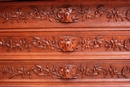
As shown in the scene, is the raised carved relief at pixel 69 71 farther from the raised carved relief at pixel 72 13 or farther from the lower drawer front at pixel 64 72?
the raised carved relief at pixel 72 13

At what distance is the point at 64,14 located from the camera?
2.77 feet

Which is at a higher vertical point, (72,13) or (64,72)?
(72,13)

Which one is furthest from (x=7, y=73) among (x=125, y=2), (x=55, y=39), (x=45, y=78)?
(x=125, y=2)

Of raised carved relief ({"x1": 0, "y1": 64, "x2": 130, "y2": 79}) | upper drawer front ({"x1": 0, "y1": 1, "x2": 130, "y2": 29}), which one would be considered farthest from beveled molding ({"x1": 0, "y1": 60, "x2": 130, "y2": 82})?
upper drawer front ({"x1": 0, "y1": 1, "x2": 130, "y2": 29})

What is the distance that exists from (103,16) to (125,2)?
11 cm

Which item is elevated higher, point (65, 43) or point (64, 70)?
point (65, 43)

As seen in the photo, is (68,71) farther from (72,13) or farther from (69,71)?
(72,13)

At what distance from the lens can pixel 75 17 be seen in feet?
2.80

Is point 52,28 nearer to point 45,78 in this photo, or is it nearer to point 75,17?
point 75,17

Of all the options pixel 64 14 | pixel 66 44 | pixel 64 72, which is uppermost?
pixel 64 14

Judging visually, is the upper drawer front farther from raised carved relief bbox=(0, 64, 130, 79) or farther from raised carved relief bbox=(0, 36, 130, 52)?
raised carved relief bbox=(0, 64, 130, 79)

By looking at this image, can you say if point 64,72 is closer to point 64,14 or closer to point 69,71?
point 69,71

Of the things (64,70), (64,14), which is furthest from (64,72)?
(64,14)

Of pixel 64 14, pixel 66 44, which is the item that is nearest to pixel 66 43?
pixel 66 44
